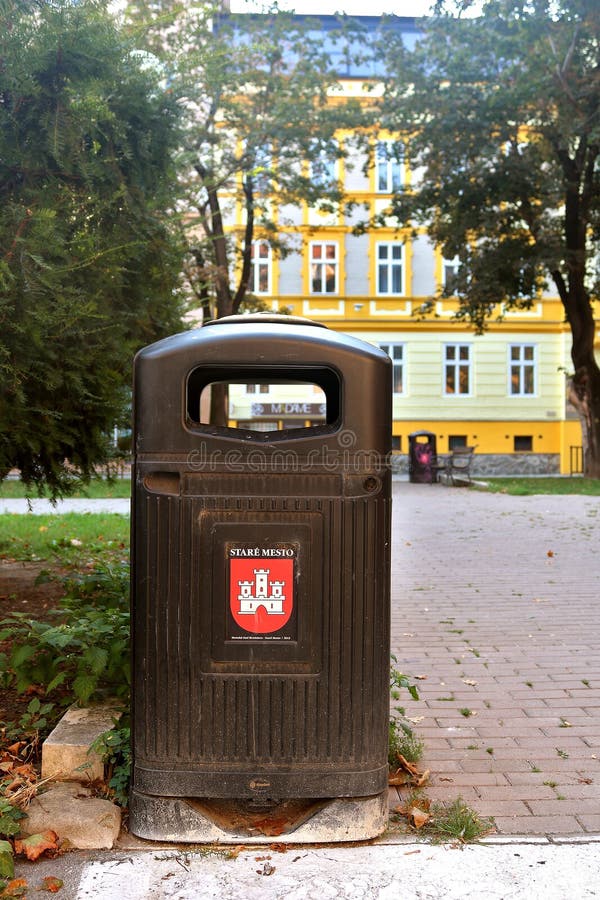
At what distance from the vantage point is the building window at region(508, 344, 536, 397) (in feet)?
112

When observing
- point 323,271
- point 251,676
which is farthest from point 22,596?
point 323,271

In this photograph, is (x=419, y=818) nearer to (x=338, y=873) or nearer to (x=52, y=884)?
(x=338, y=873)

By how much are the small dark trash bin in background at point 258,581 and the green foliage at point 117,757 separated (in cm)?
28

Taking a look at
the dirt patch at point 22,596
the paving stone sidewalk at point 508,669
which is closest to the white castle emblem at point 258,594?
the paving stone sidewalk at point 508,669

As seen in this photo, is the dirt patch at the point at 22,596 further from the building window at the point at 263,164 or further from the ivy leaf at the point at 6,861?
Result: the building window at the point at 263,164

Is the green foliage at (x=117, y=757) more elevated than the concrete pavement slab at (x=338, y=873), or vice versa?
the green foliage at (x=117, y=757)

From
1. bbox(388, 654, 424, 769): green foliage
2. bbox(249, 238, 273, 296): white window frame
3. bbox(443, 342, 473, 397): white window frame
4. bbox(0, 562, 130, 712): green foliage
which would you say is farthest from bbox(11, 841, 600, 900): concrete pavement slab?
bbox(249, 238, 273, 296): white window frame

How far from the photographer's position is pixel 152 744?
2.84 metres

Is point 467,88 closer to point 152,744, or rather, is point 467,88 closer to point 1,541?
point 1,541

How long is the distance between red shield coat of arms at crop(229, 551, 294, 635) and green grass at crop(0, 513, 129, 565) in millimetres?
5106

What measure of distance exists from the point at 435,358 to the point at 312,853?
3231cm

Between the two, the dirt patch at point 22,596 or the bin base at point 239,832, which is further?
the dirt patch at point 22,596

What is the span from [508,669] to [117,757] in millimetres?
2658

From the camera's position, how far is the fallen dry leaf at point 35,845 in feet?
9.09
